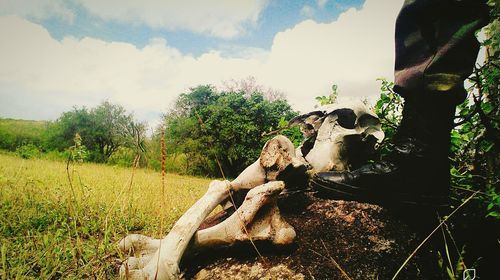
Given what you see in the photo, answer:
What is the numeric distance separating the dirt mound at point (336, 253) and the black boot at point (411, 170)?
0.17 m

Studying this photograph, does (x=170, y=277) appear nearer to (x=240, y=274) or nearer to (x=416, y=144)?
(x=240, y=274)

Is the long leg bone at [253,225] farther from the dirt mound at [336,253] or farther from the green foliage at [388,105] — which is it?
the green foliage at [388,105]

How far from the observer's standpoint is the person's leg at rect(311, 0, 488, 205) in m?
1.62

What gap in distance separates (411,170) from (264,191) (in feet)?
A: 3.36

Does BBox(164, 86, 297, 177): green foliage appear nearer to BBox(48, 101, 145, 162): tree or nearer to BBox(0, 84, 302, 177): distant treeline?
BBox(0, 84, 302, 177): distant treeline

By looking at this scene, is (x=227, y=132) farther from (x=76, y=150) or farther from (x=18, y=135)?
(x=18, y=135)

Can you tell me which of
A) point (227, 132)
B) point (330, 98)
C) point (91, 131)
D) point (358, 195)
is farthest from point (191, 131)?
point (358, 195)

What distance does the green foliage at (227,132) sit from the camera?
69.7 ft

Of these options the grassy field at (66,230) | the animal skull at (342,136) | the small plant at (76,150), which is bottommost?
the grassy field at (66,230)

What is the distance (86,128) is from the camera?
27.1 m

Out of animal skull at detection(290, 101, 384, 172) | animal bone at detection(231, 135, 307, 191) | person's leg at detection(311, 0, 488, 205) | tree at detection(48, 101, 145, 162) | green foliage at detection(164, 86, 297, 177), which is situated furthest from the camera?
tree at detection(48, 101, 145, 162)

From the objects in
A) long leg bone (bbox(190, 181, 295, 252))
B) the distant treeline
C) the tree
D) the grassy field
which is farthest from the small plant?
the tree

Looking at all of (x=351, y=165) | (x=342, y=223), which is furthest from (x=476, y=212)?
(x=342, y=223)

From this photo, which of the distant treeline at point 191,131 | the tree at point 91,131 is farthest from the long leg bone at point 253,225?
the tree at point 91,131
